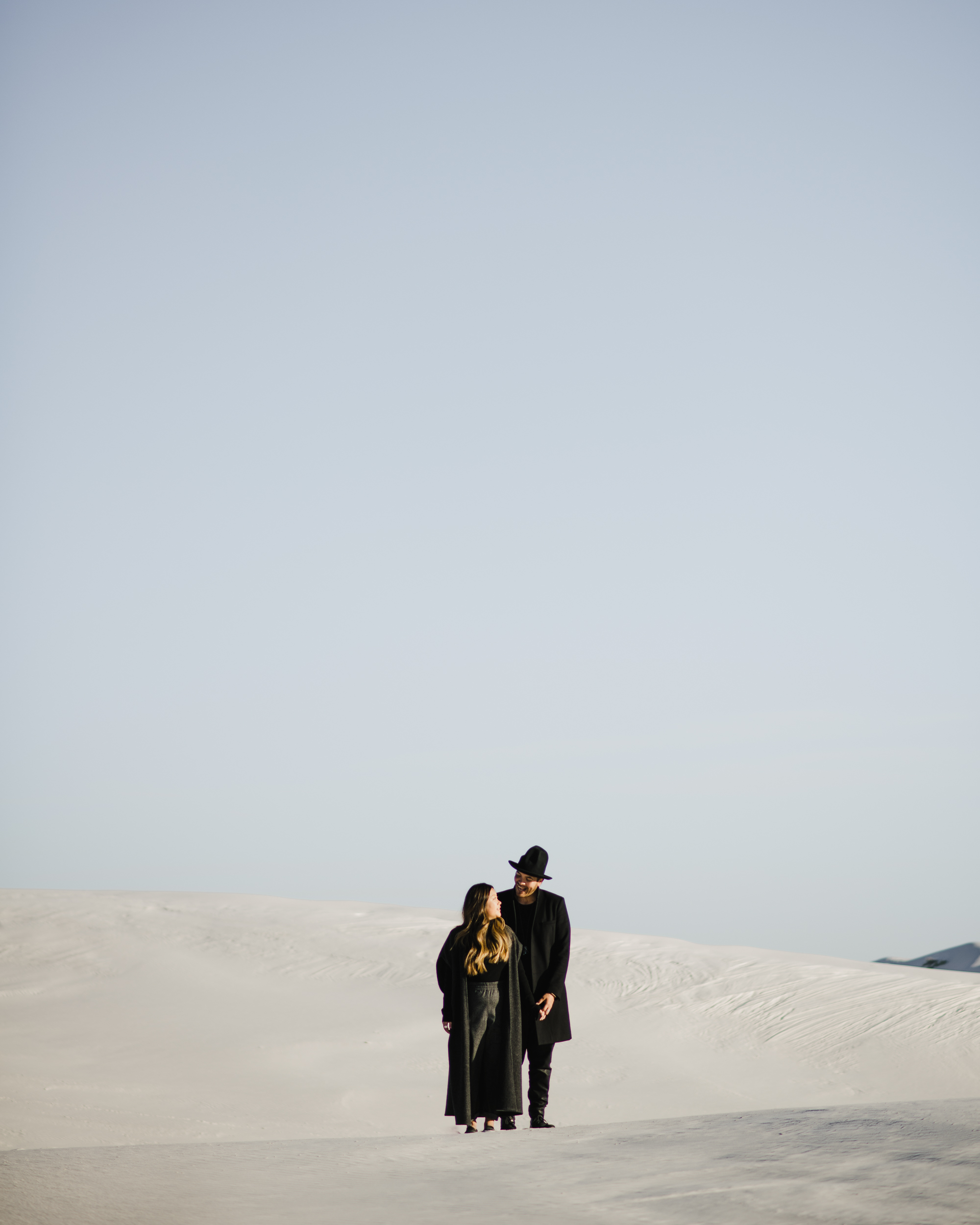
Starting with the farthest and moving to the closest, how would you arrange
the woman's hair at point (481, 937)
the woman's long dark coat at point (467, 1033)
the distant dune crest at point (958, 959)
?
the distant dune crest at point (958, 959)
the woman's hair at point (481, 937)
the woman's long dark coat at point (467, 1033)

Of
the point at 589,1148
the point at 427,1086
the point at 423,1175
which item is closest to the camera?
Result: the point at 423,1175

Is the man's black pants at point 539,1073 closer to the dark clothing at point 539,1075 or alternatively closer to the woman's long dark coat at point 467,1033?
the dark clothing at point 539,1075

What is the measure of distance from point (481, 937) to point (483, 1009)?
0.37 m

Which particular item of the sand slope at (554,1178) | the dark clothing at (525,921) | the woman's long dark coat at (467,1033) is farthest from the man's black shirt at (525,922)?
the sand slope at (554,1178)

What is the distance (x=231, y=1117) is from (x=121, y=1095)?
2.66ft

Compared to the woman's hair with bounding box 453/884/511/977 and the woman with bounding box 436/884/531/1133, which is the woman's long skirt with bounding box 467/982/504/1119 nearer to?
the woman with bounding box 436/884/531/1133

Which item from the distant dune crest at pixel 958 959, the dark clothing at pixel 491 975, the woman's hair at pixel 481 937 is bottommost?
the distant dune crest at pixel 958 959

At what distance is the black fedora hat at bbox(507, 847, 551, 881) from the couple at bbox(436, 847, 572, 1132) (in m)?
0.28

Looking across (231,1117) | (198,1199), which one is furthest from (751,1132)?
(231,1117)

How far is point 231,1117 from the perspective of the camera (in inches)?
274

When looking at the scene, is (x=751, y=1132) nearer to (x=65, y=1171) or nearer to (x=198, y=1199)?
(x=198, y=1199)

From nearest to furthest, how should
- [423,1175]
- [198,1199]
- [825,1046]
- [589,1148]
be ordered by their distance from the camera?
[198,1199]
[423,1175]
[589,1148]
[825,1046]

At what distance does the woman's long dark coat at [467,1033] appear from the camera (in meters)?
5.50

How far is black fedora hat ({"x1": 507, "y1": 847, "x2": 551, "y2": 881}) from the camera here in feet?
20.1
